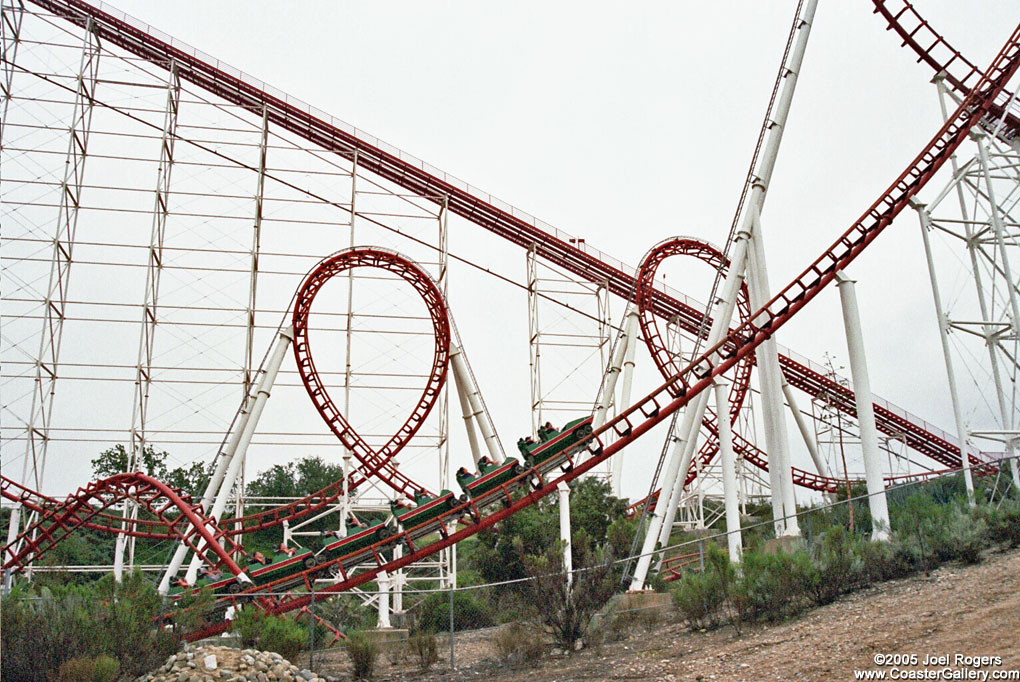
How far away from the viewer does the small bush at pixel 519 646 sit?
33.6 ft

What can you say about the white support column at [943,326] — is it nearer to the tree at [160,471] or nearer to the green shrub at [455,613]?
the green shrub at [455,613]

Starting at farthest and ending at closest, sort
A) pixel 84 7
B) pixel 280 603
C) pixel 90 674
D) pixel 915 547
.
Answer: pixel 84 7
pixel 280 603
pixel 915 547
pixel 90 674

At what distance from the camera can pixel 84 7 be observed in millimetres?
21750

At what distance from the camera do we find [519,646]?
1037 cm

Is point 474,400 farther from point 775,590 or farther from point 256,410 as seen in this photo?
point 775,590

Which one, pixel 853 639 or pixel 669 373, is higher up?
pixel 669 373

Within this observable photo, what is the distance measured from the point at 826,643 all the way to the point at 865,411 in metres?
5.53

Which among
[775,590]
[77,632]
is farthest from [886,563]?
[77,632]

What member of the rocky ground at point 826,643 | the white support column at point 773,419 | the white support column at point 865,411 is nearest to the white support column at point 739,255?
the white support column at point 773,419

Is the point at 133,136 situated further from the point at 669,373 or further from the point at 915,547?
the point at 915,547

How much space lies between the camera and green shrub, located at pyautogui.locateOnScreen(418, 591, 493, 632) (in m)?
14.7

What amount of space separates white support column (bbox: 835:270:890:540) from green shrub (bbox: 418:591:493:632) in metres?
6.09

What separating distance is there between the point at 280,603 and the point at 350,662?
2646 mm

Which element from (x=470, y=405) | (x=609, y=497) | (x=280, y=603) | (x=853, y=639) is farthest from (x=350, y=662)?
(x=609, y=497)
